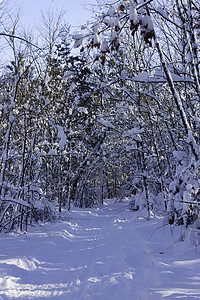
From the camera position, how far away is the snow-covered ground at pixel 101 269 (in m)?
2.86

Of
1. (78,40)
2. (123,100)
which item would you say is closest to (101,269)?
(78,40)

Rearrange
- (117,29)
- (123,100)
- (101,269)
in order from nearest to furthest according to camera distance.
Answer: (117,29) < (101,269) < (123,100)

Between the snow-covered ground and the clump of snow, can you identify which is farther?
the snow-covered ground

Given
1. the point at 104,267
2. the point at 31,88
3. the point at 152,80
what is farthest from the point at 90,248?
the point at 31,88

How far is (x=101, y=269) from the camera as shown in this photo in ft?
12.8

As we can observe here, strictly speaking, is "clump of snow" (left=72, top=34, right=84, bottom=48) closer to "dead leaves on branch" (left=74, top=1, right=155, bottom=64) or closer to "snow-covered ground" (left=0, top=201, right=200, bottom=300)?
"dead leaves on branch" (left=74, top=1, right=155, bottom=64)

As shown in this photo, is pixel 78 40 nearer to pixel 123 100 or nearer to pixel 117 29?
pixel 117 29

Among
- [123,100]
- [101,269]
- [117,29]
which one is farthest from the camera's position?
[123,100]

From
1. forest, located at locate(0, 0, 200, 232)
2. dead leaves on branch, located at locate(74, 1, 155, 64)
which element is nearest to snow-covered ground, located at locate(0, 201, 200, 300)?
forest, located at locate(0, 0, 200, 232)

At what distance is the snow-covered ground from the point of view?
113 inches

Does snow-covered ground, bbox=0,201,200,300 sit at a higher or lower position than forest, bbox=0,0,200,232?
lower

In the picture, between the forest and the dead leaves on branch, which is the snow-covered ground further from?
the dead leaves on branch

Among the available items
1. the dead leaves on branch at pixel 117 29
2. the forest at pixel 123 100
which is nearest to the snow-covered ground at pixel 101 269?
the forest at pixel 123 100

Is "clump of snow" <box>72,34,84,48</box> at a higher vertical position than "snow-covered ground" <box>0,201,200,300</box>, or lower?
higher
